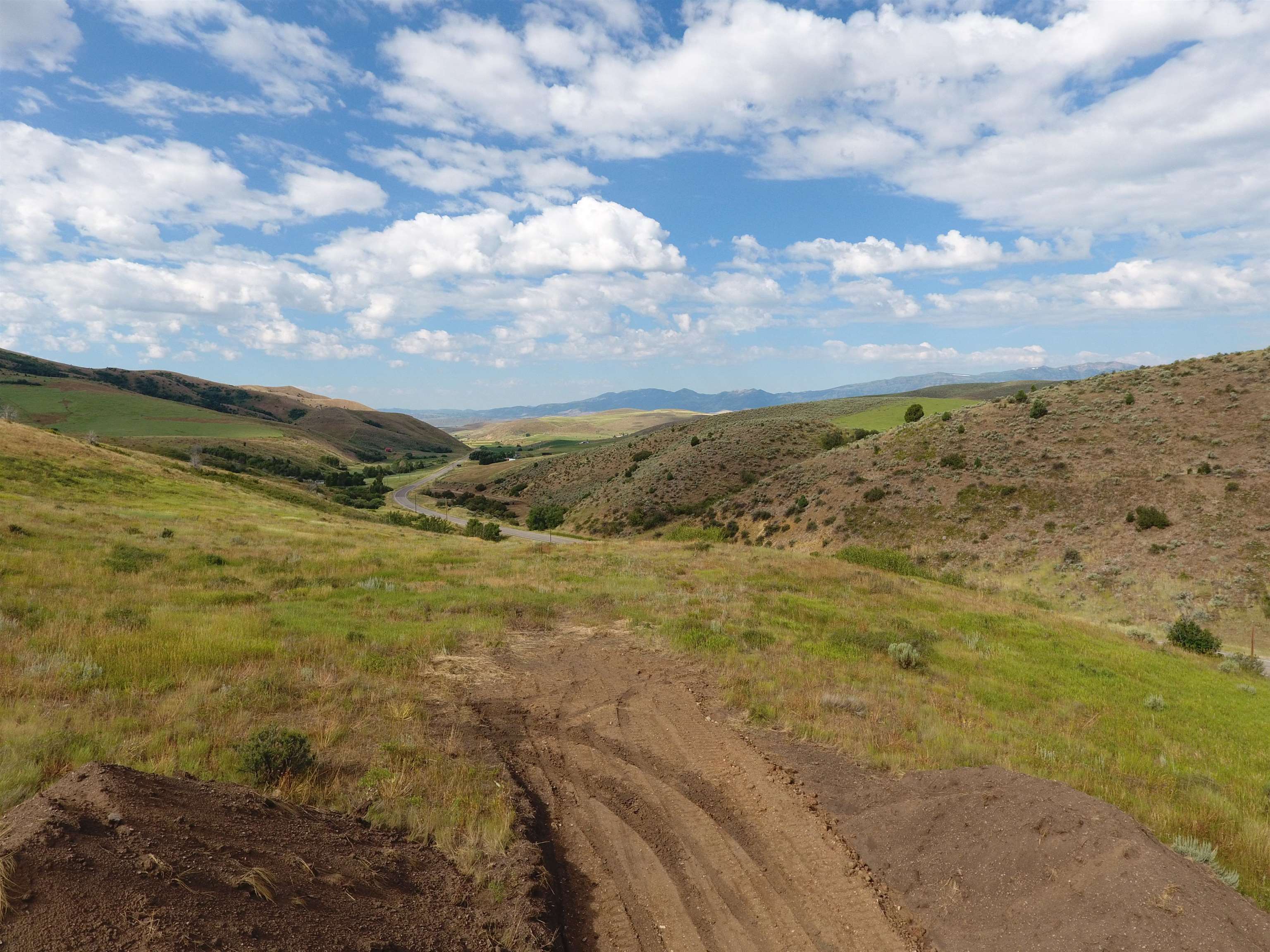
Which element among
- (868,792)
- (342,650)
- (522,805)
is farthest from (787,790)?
(342,650)

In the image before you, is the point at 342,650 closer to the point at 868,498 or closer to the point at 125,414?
the point at 868,498

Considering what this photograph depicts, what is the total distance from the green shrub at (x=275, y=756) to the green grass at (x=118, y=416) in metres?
150

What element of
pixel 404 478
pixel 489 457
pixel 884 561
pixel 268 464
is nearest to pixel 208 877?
pixel 884 561

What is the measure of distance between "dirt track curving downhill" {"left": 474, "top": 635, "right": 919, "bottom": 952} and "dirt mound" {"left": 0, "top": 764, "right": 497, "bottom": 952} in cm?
160

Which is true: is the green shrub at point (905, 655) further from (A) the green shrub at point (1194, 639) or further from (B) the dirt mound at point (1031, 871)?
(A) the green shrub at point (1194, 639)

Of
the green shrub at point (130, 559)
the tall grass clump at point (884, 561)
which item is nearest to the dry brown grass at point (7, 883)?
the green shrub at point (130, 559)

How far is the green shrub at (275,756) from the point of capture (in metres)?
7.21

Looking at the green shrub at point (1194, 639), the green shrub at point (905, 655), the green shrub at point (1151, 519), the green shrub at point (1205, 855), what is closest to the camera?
the green shrub at point (1205, 855)

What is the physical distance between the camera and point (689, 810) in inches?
319

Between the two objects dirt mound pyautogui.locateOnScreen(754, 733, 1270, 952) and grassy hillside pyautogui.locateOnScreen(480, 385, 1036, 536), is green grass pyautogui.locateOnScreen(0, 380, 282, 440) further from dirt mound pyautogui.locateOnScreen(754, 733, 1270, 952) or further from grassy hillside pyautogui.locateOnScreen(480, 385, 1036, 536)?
dirt mound pyautogui.locateOnScreen(754, 733, 1270, 952)

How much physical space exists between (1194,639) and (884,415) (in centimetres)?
8684

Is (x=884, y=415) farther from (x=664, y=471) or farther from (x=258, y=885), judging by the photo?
(x=258, y=885)

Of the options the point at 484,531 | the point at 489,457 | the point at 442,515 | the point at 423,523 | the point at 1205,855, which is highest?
the point at 1205,855

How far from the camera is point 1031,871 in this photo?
6.51 m
